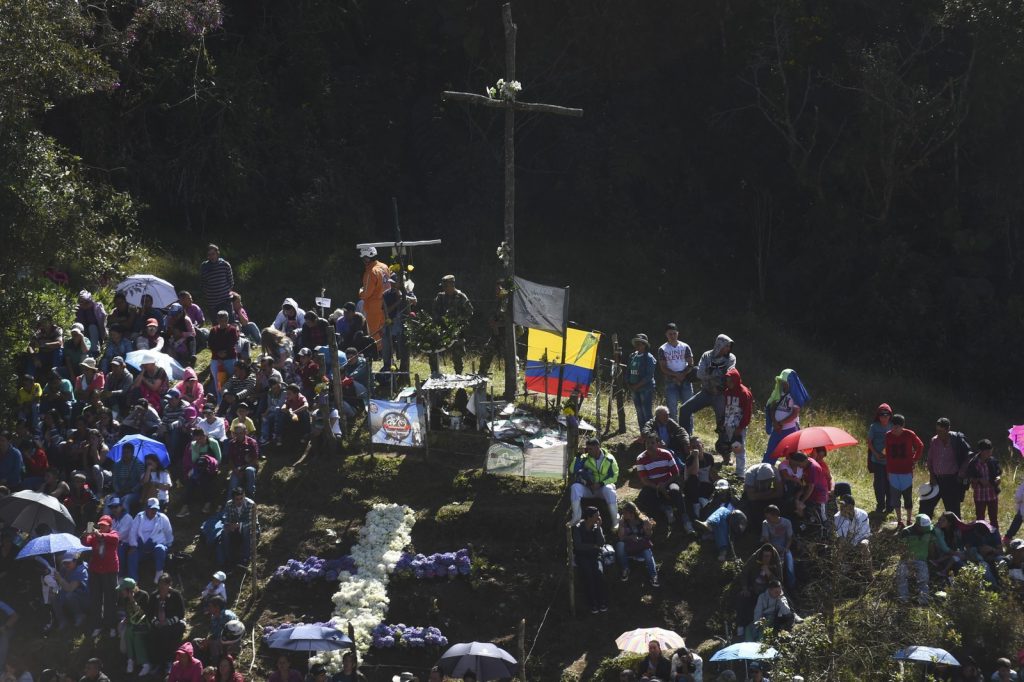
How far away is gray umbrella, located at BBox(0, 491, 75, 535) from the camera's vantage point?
1694 centimetres

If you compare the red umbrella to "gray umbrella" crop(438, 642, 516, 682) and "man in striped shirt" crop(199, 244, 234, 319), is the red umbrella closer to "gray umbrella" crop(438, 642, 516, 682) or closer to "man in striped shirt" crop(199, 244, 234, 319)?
"gray umbrella" crop(438, 642, 516, 682)

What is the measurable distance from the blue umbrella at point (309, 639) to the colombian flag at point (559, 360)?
19.2 feet

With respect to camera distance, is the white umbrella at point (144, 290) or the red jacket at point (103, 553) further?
the white umbrella at point (144, 290)

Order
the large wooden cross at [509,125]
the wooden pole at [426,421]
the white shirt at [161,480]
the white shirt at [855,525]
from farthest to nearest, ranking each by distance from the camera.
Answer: the wooden pole at [426,421] < the large wooden cross at [509,125] < the white shirt at [161,480] < the white shirt at [855,525]

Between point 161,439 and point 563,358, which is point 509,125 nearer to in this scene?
point 563,358

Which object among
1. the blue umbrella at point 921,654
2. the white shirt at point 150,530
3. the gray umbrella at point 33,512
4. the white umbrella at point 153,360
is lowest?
the white shirt at point 150,530

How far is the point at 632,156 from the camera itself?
109 feet

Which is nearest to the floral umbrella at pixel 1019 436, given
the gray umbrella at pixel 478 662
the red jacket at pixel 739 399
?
the red jacket at pixel 739 399

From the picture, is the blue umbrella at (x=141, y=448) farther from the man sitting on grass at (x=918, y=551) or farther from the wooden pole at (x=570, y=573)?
the man sitting on grass at (x=918, y=551)

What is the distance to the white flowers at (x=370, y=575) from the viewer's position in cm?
1652

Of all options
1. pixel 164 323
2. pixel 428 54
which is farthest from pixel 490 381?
pixel 428 54

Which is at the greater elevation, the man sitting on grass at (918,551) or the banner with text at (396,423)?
the banner with text at (396,423)

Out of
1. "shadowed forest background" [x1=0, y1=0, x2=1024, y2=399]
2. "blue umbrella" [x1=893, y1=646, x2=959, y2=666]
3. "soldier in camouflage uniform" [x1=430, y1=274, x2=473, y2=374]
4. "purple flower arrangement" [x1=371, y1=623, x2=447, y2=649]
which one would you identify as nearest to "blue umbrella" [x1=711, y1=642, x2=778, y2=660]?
"blue umbrella" [x1=893, y1=646, x2=959, y2=666]

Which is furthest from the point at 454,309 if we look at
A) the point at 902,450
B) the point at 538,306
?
the point at 902,450
